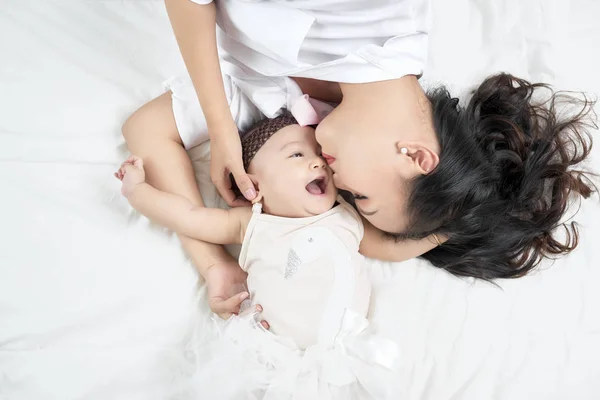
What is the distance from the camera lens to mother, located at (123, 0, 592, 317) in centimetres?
94

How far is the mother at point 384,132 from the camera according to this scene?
3.10ft

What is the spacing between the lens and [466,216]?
0.97 metres

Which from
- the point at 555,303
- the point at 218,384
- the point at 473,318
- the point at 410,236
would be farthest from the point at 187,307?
the point at 555,303

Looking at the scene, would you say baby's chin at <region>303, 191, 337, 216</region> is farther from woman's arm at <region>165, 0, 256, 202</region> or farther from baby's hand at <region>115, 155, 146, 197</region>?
baby's hand at <region>115, 155, 146, 197</region>

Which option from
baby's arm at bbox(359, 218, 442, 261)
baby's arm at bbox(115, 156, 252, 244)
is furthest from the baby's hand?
baby's arm at bbox(359, 218, 442, 261)

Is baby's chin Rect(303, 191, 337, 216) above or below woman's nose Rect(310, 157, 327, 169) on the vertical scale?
below

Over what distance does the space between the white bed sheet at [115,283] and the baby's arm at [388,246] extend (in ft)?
0.12

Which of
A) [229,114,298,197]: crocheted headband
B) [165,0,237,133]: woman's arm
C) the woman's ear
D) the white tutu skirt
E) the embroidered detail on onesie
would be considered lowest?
the white tutu skirt

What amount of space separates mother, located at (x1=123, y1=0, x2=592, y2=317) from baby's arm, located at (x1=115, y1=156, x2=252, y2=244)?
3cm

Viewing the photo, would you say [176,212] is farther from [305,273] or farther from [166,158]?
[305,273]

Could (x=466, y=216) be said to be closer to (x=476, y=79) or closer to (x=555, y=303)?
(x=555, y=303)

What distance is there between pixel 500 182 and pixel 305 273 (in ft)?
1.25

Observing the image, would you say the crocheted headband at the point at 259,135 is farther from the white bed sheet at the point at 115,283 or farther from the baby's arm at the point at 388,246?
the baby's arm at the point at 388,246

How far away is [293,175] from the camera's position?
3.30 ft
